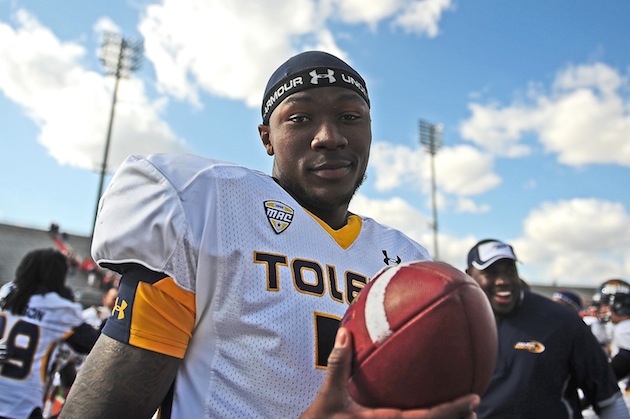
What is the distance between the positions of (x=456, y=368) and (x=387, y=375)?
0.46 feet

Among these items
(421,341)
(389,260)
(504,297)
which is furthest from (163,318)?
(504,297)

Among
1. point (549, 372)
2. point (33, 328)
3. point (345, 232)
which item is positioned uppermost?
point (345, 232)

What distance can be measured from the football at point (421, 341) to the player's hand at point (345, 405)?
0.03 metres

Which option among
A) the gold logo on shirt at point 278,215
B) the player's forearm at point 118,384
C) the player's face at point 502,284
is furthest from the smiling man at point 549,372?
the player's forearm at point 118,384

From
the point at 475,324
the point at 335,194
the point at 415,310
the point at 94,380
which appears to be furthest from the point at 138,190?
the point at 475,324

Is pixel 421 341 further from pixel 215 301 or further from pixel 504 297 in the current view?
pixel 504 297

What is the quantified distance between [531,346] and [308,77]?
249 cm

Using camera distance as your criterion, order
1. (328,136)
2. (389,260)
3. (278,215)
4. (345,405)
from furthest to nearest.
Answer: (389,260), (328,136), (278,215), (345,405)

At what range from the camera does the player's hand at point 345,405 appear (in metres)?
1.10

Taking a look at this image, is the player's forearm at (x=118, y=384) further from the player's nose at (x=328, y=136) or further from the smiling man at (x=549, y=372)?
the smiling man at (x=549, y=372)

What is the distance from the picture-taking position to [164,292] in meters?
1.38

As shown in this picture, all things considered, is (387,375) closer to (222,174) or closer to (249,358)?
(249,358)

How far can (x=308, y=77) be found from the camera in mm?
1867

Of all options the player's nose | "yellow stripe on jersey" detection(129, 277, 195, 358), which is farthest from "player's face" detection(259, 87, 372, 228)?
"yellow stripe on jersey" detection(129, 277, 195, 358)
